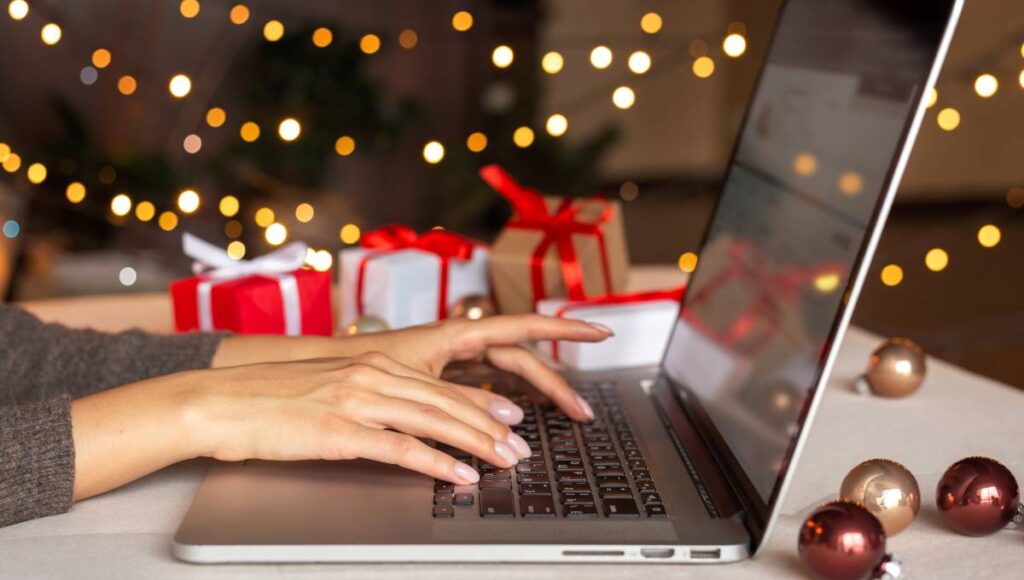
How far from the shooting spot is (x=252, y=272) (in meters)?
1.07

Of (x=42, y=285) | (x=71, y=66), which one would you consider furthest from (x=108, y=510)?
(x=71, y=66)

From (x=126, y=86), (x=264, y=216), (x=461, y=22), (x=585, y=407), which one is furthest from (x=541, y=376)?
(x=461, y=22)

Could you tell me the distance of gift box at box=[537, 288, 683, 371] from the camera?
103 centimetres

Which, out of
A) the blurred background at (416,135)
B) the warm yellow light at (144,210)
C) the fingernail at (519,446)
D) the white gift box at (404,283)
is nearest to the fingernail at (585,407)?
the fingernail at (519,446)

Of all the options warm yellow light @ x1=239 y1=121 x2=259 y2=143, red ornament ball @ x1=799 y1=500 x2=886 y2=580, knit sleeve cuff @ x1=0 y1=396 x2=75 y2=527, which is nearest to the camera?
red ornament ball @ x1=799 y1=500 x2=886 y2=580

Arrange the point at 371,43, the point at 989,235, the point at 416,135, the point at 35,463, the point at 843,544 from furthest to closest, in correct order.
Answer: the point at 989,235, the point at 416,135, the point at 371,43, the point at 35,463, the point at 843,544

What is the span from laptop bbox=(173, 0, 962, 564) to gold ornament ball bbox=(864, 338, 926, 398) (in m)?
0.16

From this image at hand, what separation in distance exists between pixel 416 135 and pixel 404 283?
101 inches

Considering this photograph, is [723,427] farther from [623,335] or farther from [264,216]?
[264,216]

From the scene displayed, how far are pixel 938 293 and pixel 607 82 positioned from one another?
138 centimetres

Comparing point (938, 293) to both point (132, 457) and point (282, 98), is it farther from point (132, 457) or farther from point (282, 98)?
point (132, 457)

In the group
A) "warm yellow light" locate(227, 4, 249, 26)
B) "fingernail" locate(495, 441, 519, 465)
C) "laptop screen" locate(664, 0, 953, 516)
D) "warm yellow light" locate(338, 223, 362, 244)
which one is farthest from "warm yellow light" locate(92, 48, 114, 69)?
"fingernail" locate(495, 441, 519, 465)

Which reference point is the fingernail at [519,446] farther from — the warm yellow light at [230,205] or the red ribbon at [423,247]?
the warm yellow light at [230,205]

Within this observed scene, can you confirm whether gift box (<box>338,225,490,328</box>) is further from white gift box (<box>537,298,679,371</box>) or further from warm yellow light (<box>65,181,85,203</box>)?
warm yellow light (<box>65,181,85,203</box>)
